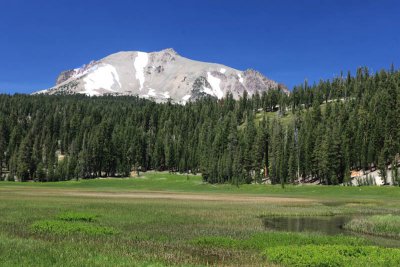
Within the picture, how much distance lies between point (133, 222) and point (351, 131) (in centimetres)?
12415

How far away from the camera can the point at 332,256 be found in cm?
2162

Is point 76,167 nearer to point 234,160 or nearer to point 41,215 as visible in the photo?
point 234,160

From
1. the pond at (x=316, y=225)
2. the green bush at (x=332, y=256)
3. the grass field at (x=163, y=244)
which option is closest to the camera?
the grass field at (x=163, y=244)

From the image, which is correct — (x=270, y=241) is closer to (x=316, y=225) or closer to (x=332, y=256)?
(x=332, y=256)

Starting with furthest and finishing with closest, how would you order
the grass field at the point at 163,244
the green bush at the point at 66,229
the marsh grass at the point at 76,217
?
the marsh grass at the point at 76,217 → the green bush at the point at 66,229 → the grass field at the point at 163,244

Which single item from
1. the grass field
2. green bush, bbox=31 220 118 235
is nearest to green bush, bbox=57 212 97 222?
the grass field

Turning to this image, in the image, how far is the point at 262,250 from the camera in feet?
82.8

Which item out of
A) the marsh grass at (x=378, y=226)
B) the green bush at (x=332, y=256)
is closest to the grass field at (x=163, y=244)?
the green bush at (x=332, y=256)

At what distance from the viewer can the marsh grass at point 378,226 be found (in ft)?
122

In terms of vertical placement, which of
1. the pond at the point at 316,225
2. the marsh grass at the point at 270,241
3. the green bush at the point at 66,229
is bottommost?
the pond at the point at 316,225

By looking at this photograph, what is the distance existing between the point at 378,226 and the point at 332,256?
1989cm

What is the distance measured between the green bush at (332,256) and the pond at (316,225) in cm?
810

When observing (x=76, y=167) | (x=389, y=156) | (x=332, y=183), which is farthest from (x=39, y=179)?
(x=389, y=156)

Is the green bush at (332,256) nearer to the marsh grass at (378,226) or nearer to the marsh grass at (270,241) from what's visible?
the marsh grass at (270,241)
